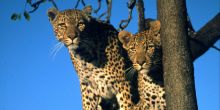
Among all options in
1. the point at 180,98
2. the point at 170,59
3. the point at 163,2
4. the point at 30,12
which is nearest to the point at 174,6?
the point at 163,2

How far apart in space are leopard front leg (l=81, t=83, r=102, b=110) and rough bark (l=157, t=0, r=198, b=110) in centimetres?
378

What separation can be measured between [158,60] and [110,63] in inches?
63.7

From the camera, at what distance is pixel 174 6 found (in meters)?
6.60

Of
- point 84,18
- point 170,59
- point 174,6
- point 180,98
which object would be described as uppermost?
point 84,18

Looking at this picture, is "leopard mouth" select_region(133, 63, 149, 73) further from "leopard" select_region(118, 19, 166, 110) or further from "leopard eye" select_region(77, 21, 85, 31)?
"leopard eye" select_region(77, 21, 85, 31)

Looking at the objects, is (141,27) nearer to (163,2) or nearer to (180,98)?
(163,2)

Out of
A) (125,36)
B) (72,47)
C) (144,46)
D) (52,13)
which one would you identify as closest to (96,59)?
(72,47)

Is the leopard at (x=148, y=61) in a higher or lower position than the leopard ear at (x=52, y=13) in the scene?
lower

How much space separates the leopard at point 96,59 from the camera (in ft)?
31.7

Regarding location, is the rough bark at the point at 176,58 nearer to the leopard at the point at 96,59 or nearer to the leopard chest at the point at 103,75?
the leopard at the point at 96,59

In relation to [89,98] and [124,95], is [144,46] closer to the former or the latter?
[124,95]

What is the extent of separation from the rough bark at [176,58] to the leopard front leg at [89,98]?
3.78 m

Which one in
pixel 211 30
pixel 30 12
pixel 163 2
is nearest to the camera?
pixel 163 2

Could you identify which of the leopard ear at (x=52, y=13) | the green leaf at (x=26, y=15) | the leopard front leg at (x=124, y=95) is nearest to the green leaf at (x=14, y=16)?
the green leaf at (x=26, y=15)
